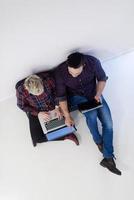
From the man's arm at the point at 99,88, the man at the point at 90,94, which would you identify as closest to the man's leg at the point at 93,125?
the man at the point at 90,94

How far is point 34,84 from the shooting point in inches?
85.7

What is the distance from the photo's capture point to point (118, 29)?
7.33 ft

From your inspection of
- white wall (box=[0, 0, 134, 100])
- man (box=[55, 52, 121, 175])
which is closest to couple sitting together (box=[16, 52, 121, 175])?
man (box=[55, 52, 121, 175])

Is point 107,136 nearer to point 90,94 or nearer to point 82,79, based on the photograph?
point 90,94

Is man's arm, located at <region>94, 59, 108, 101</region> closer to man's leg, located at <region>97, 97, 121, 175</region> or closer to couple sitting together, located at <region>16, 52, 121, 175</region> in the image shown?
couple sitting together, located at <region>16, 52, 121, 175</region>

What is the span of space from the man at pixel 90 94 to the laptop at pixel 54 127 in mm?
49

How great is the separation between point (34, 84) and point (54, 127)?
0.46 meters

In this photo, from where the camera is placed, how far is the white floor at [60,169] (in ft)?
8.09

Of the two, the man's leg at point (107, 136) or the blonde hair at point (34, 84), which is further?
the man's leg at point (107, 136)

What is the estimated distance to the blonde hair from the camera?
218 centimetres

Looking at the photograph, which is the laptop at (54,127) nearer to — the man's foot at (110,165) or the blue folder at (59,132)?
the blue folder at (59,132)

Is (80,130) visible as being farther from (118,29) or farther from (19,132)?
(118,29)

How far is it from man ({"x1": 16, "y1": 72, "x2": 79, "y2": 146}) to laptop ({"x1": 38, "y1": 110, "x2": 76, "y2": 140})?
0.11ft
